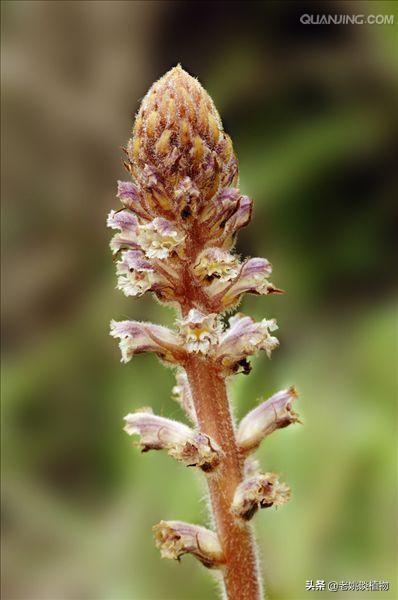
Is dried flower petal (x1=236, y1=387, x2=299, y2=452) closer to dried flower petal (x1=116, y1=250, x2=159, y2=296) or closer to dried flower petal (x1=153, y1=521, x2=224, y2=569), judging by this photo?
dried flower petal (x1=153, y1=521, x2=224, y2=569)

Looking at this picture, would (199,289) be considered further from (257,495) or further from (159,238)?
(257,495)

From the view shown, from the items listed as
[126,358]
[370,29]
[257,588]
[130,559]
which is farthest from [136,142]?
[370,29]

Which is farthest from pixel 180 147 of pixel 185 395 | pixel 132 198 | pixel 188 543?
pixel 188 543

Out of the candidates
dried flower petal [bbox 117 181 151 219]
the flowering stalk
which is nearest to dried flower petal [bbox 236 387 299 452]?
the flowering stalk

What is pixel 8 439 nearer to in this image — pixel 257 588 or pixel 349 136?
pixel 349 136

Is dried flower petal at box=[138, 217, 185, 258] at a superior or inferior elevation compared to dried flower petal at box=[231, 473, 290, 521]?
superior

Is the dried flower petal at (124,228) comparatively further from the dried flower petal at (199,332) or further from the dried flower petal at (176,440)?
the dried flower petal at (176,440)
